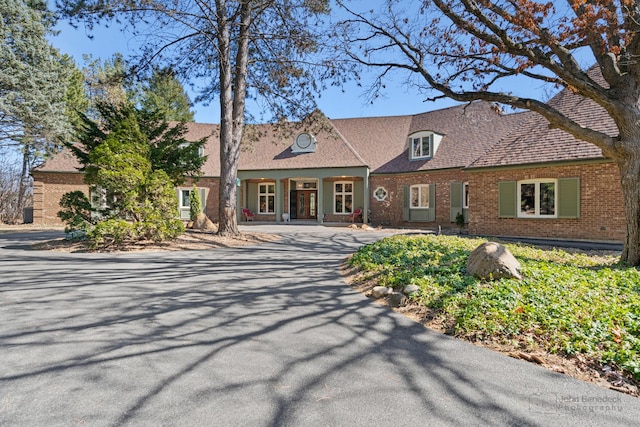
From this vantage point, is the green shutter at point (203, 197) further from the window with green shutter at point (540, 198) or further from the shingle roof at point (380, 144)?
the window with green shutter at point (540, 198)

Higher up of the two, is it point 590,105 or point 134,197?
point 590,105

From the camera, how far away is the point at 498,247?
5.46 meters

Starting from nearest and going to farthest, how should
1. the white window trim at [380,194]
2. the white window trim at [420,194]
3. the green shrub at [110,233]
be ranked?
the green shrub at [110,233] < the white window trim at [420,194] < the white window trim at [380,194]

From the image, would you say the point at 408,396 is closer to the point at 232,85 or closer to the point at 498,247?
the point at 498,247

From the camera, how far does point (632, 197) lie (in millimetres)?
7094

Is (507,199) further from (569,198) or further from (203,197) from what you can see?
(203,197)

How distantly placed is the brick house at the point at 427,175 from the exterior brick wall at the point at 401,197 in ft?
0.20

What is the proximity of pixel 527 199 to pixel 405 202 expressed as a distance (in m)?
7.79

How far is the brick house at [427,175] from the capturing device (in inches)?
488

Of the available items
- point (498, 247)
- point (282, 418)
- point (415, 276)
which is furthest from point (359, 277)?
point (282, 418)

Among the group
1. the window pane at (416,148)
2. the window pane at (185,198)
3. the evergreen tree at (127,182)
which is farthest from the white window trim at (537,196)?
the window pane at (185,198)

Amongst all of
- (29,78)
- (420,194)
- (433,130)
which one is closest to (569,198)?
(420,194)

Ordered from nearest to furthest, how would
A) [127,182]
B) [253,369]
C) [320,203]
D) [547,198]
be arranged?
[253,369], [127,182], [547,198], [320,203]

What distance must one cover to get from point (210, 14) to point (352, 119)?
16.5m
